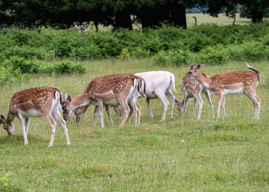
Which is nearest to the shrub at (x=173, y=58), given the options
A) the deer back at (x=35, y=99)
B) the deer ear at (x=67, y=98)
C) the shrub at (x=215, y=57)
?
the shrub at (x=215, y=57)

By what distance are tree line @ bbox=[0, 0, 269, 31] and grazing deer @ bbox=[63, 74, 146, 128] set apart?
671 inches

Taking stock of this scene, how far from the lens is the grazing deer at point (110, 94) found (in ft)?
41.6

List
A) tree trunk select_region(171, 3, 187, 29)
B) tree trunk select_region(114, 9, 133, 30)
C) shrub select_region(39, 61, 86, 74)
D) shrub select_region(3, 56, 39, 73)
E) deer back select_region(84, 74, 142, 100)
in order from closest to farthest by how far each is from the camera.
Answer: deer back select_region(84, 74, 142, 100)
shrub select_region(39, 61, 86, 74)
shrub select_region(3, 56, 39, 73)
tree trunk select_region(171, 3, 187, 29)
tree trunk select_region(114, 9, 133, 30)

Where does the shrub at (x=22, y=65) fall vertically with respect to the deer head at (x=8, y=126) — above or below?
above

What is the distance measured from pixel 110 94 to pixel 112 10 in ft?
63.3

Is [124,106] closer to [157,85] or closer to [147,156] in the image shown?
[157,85]

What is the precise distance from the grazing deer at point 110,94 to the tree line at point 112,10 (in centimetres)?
1706

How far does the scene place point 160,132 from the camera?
1148 cm

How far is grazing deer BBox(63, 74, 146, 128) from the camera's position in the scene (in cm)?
1269

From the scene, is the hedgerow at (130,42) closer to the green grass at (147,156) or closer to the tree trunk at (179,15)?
the tree trunk at (179,15)

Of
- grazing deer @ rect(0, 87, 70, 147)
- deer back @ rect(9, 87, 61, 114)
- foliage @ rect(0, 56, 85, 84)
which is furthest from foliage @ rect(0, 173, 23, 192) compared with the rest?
foliage @ rect(0, 56, 85, 84)

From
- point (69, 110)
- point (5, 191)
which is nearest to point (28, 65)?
point (69, 110)

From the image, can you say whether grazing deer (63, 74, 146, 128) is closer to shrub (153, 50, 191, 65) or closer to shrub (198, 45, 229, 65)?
shrub (153, 50, 191, 65)

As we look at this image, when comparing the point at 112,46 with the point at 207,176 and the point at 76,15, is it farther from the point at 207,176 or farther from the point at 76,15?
the point at 207,176
